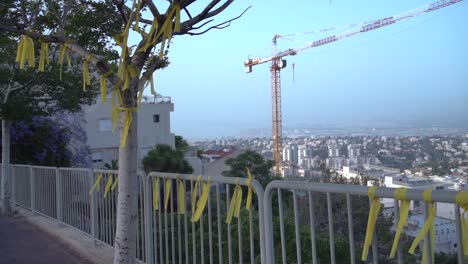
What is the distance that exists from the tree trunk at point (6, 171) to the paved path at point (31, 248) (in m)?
2.26

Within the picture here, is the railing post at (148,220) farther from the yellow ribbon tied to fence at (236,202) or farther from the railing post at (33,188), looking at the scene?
the railing post at (33,188)

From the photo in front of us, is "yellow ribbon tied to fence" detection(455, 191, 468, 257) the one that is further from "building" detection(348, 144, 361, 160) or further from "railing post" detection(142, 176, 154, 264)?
"building" detection(348, 144, 361, 160)

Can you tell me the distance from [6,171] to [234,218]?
9.07 meters

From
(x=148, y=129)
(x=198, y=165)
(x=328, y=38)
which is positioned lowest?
(x=198, y=165)

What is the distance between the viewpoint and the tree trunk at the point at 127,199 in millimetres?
3742

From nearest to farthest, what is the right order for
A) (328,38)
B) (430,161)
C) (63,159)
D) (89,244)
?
(89,244)
(430,161)
(63,159)
(328,38)

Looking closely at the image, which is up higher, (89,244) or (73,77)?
(73,77)

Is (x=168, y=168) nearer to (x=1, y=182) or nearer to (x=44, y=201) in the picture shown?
(x=1, y=182)

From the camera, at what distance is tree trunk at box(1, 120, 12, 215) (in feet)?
37.5

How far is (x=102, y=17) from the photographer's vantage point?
6.71m

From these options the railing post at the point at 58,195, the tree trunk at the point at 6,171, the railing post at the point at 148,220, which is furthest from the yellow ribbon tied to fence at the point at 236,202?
the tree trunk at the point at 6,171

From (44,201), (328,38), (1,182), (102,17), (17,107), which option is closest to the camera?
(102,17)

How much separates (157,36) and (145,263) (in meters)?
2.91

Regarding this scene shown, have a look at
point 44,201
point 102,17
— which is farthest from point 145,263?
point 44,201
